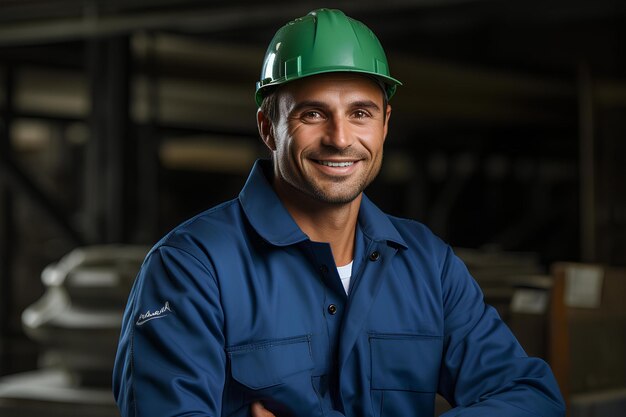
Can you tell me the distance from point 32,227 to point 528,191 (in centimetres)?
388

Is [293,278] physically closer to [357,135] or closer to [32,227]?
[357,135]

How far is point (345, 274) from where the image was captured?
1.89 m

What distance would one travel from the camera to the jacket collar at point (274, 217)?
1806mm

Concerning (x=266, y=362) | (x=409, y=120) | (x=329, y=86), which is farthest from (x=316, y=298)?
(x=409, y=120)

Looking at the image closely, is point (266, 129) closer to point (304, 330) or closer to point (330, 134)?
point (330, 134)

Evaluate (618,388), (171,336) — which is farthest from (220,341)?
(618,388)

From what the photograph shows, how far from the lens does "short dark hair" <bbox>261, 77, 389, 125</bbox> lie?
1875mm

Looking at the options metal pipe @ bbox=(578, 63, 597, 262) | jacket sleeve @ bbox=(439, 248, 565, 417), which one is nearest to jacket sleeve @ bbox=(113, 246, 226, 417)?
jacket sleeve @ bbox=(439, 248, 565, 417)

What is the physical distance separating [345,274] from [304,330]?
0.17 metres

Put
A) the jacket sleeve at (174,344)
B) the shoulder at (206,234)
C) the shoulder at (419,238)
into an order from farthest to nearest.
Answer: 1. the shoulder at (419,238)
2. the shoulder at (206,234)
3. the jacket sleeve at (174,344)

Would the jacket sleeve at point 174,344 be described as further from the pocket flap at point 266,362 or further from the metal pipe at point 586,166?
the metal pipe at point 586,166

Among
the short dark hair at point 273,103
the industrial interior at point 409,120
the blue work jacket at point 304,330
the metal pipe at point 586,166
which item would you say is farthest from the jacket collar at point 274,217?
the metal pipe at point 586,166

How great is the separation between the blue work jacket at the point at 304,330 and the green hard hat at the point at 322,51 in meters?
0.23

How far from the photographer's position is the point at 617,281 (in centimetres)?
357
